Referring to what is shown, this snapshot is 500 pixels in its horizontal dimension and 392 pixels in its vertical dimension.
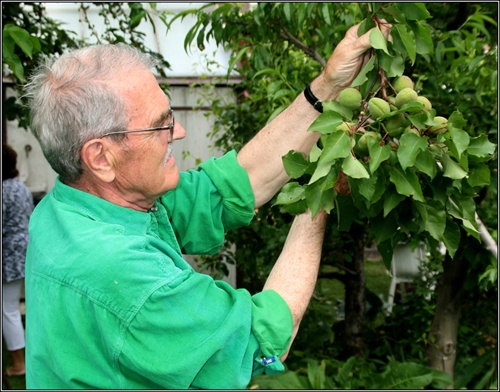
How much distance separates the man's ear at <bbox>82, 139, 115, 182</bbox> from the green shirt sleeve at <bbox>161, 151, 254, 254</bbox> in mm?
377

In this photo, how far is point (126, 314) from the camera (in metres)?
1.50

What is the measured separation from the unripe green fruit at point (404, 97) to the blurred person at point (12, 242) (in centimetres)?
373

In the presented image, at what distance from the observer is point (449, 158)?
170cm

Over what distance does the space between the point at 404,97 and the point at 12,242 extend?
382 cm

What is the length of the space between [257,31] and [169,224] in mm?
1433

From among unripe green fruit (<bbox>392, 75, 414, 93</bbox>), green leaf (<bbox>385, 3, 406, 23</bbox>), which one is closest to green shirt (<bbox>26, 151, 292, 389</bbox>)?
unripe green fruit (<bbox>392, 75, 414, 93</bbox>)

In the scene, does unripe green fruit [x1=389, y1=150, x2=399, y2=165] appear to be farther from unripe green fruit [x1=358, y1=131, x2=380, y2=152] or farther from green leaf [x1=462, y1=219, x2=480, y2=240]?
green leaf [x1=462, y1=219, x2=480, y2=240]

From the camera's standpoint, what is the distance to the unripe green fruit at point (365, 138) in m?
1.66

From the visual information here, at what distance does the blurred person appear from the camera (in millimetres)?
4906

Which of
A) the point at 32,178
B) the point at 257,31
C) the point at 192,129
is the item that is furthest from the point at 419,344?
the point at 32,178

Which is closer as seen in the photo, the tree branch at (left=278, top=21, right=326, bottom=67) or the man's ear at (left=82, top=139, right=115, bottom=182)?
the man's ear at (left=82, top=139, right=115, bottom=182)

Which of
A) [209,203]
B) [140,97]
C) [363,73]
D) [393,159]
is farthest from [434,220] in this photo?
[140,97]

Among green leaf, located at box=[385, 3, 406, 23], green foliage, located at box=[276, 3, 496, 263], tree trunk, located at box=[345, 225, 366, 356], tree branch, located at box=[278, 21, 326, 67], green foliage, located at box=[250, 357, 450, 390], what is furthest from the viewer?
tree trunk, located at box=[345, 225, 366, 356]

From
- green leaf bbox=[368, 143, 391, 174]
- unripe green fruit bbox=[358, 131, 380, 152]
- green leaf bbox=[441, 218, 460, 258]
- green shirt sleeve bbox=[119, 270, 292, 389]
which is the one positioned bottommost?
green shirt sleeve bbox=[119, 270, 292, 389]
